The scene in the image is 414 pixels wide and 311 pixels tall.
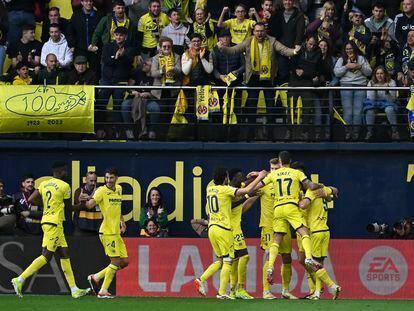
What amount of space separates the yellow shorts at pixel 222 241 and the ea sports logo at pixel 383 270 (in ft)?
9.46

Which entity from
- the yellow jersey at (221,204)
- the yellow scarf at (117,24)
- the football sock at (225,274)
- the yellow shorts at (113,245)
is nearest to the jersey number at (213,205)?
the yellow jersey at (221,204)

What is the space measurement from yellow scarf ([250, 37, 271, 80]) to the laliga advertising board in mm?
3221

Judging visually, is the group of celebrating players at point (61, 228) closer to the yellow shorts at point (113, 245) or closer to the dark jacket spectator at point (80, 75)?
the yellow shorts at point (113, 245)

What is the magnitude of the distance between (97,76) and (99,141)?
1316 millimetres

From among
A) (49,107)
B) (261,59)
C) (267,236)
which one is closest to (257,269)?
(267,236)

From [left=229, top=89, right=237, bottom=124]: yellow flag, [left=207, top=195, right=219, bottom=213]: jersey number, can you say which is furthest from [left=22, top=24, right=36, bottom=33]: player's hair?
[left=207, top=195, right=219, bottom=213]: jersey number

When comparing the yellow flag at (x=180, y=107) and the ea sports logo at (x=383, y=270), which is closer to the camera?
the ea sports logo at (x=383, y=270)

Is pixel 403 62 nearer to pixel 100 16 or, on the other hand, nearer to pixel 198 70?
pixel 198 70

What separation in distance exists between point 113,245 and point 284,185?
2.88 meters

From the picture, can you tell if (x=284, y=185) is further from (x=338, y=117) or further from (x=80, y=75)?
(x=80, y=75)

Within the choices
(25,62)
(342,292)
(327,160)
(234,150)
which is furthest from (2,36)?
(342,292)

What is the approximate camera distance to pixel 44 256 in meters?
20.5

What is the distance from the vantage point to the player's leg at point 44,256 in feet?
66.9

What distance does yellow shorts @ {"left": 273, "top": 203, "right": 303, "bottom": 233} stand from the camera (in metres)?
20.8
